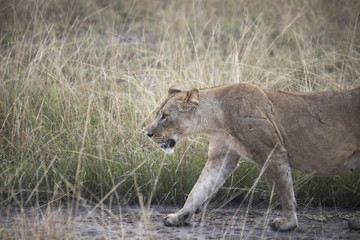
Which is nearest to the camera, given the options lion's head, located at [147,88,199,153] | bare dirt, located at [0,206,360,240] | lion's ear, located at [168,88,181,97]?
bare dirt, located at [0,206,360,240]

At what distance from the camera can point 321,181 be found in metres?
5.05

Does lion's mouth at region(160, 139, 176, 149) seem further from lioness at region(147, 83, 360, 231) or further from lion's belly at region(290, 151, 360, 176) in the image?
lion's belly at region(290, 151, 360, 176)

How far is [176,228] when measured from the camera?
14.2ft

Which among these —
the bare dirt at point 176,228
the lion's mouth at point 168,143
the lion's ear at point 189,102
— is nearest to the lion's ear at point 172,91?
the lion's ear at point 189,102

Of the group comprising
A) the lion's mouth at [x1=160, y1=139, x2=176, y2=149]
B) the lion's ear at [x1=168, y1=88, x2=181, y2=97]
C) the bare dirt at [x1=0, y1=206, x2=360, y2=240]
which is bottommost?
the bare dirt at [x1=0, y1=206, x2=360, y2=240]

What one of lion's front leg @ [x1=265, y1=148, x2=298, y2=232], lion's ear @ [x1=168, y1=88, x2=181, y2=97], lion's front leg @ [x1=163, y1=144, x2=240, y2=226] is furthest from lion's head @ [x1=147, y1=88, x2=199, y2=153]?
lion's front leg @ [x1=265, y1=148, x2=298, y2=232]

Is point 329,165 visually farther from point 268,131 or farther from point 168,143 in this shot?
point 168,143

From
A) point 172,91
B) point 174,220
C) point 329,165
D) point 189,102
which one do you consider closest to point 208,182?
point 174,220

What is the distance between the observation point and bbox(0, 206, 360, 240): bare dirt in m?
3.94

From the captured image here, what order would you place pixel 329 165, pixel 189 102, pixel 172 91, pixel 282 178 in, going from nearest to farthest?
pixel 282 178 → pixel 329 165 → pixel 189 102 → pixel 172 91

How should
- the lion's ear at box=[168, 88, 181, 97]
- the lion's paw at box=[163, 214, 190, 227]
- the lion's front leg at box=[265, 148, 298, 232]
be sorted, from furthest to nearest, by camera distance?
the lion's ear at box=[168, 88, 181, 97], the lion's paw at box=[163, 214, 190, 227], the lion's front leg at box=[265, 148, 298, 232]

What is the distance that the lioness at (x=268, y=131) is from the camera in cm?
416

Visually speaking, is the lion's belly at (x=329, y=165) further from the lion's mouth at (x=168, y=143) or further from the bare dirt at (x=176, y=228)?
the lion's mouth at (x=168, y=143)

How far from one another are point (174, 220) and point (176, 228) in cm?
6
